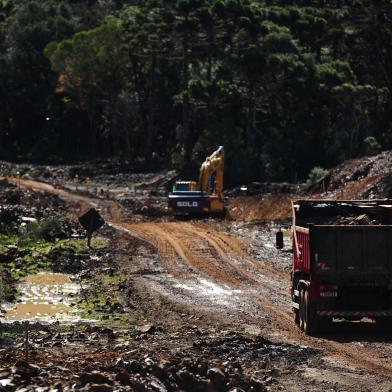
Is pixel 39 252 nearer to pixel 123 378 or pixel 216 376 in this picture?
pixel 216 376

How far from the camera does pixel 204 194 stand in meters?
52.4

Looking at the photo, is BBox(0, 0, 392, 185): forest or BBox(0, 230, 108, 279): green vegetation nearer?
BBox(0, 230, 108, 279): green vegetation

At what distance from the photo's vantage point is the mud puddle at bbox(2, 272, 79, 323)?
949 inches

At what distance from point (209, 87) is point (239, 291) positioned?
4613 cm

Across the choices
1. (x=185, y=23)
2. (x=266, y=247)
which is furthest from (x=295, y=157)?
(x=266, y=247)

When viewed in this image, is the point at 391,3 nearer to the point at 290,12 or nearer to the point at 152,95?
the point at 290,12

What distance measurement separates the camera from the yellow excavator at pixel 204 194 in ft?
170

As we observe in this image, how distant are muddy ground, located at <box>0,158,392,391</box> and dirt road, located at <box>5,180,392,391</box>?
3cm

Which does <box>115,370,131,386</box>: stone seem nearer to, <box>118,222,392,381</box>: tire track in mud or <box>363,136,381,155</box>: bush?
<box>118,222,392,381</box>: tire track in mud

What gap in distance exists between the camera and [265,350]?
60.2ft

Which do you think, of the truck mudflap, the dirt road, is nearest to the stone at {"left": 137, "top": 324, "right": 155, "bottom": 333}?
the dirt road

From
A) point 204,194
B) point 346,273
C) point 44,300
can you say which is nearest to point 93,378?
point 346,273

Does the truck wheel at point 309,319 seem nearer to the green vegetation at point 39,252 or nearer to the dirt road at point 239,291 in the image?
the dirt road at point 239,291

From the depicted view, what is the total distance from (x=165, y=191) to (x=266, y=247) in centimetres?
3342
